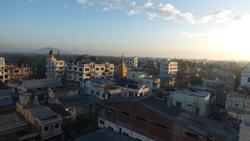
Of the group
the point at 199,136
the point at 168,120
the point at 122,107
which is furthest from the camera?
the point at 122,107

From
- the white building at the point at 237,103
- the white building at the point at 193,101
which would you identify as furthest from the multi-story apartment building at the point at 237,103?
the white building at the point at 193,101

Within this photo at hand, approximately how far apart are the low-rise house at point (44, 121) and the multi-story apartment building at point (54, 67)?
1183 inches

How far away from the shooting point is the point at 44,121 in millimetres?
18953

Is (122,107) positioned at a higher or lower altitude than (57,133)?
higher

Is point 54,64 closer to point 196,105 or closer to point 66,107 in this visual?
point 66,107

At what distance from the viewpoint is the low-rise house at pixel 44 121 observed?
1895 cm

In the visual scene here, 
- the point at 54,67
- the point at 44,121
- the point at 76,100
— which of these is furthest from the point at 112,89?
the point at 54,67

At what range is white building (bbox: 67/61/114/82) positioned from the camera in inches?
1839

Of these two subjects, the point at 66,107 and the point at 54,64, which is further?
the point at 54,64

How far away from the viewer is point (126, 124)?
2044 cm

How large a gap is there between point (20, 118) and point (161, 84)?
34787 mm

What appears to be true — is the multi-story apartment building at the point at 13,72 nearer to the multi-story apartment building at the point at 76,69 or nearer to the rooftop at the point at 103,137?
the multi-story apartment building at the point at 76,69

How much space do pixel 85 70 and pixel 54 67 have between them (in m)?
9.47

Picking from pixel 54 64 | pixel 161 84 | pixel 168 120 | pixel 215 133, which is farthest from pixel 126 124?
pixel 54 64
